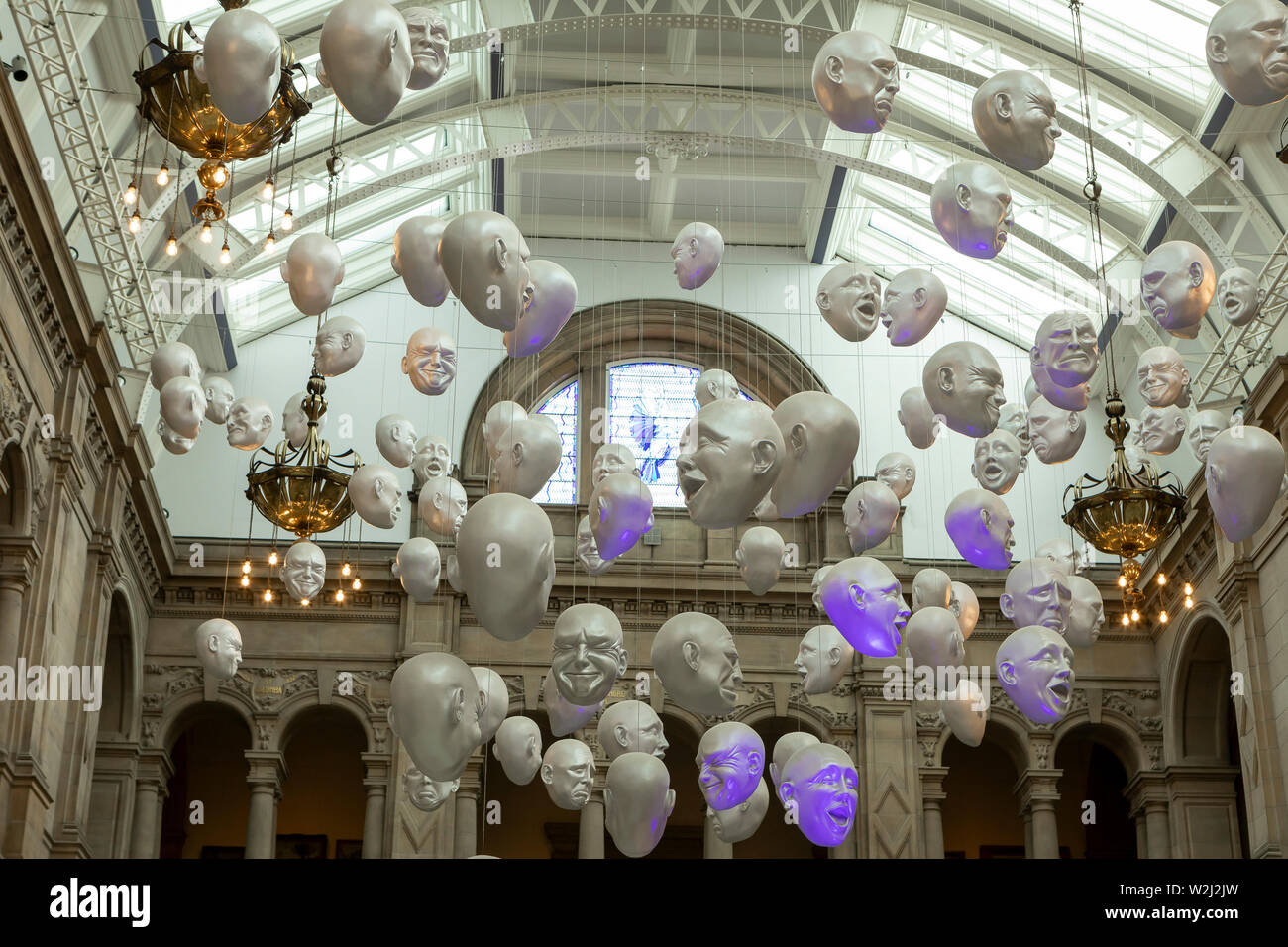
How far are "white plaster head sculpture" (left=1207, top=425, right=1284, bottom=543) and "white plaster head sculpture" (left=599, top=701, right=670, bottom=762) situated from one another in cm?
402

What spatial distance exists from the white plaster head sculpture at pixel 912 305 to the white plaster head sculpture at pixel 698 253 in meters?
1.29

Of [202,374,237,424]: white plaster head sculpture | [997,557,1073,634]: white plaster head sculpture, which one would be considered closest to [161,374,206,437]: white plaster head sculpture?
[202,374,237,424]: white plaster head sculpture

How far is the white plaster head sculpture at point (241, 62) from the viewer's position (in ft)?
25.3

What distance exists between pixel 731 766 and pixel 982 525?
251 cm

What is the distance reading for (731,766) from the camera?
34.2 ft

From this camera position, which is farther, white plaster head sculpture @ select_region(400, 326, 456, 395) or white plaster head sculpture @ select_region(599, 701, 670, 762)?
white plaster head sculpture @ select_region(400, 326, 456, 395)

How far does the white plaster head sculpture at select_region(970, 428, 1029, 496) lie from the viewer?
39.3ft

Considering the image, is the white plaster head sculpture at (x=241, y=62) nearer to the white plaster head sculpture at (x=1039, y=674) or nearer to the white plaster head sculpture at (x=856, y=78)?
the white plaster head sculpture at (x=856, y=78)

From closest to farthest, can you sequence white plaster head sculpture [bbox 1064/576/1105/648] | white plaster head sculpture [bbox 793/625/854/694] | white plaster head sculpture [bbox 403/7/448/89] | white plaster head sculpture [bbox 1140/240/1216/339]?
white plaster head sculpture [bbox 403/7/448/89] → white plaster head sculpture [bbox 1140/240/1216/339] → white plaster head sculpture [bbox 793/625/854/694] → white plaster head sculpture [bbox 1064/576/1105/648]

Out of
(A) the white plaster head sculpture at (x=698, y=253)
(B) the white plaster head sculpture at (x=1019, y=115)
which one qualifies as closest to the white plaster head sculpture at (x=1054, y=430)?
(A) the white plaster head sculpture at (x=698, y=253)

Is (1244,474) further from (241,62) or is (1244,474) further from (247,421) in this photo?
(247,421)

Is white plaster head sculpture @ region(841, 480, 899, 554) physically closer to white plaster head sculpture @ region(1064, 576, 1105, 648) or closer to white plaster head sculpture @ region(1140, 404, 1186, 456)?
white plaster head sculpture @ region(1064, 576, 1105, 648)
